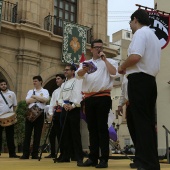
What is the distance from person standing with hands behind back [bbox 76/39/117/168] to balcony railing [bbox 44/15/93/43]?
13183 millimetres

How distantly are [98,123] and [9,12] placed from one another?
13.2 metres

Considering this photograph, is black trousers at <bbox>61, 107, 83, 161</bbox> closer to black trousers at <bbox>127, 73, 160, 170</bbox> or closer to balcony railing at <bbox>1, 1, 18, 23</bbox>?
black trousers at <bbox>127, 73, 160, 170</bbox>

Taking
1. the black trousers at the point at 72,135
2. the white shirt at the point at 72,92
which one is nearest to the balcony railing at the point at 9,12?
the white shirt at the point at 72,92

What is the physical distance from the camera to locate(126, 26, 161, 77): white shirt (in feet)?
12.4

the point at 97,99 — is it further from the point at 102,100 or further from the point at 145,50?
the point at 145,50

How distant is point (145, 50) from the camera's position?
3.83m

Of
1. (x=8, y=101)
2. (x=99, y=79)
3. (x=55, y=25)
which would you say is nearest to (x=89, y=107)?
(x=99, y=79)

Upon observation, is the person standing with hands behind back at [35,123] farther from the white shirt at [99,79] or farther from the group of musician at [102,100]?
the white shirt at [99,79]

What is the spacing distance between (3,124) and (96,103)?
4007 mm

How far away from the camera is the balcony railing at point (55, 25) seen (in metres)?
18.1

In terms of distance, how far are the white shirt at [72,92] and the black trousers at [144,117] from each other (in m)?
2.21

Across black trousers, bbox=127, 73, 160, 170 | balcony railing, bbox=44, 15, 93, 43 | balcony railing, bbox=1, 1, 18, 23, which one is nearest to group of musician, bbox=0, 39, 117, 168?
black trousers, bbox=127, 73, 160, 170

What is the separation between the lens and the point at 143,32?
383 centimetres

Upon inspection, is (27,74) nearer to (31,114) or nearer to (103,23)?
(103,23)
